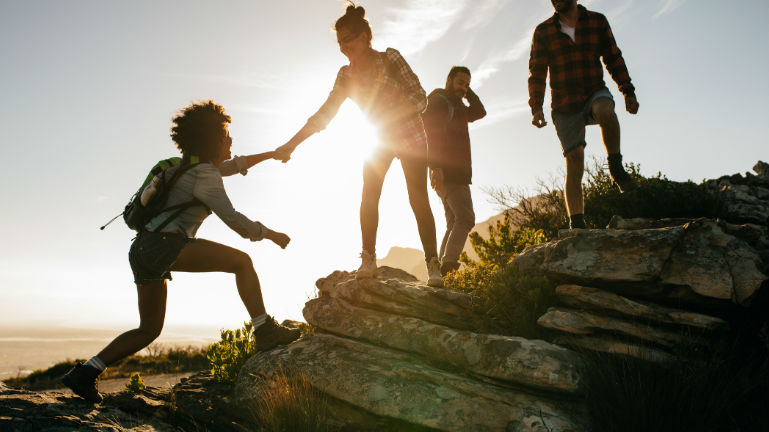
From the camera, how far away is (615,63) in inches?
185

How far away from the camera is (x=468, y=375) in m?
3.45

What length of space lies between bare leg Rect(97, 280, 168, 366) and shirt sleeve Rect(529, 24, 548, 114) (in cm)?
475

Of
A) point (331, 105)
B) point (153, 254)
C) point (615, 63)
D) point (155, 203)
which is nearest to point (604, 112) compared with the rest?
point (615, 63)

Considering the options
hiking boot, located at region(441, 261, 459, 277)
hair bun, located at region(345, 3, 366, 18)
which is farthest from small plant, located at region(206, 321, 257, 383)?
hair bun, located at region(345, 3, 366, 18)

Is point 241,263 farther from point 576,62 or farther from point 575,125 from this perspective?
point 576,62

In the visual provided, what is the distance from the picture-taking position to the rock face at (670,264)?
3250mm

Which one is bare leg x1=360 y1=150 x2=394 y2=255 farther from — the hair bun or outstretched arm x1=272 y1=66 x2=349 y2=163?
the hair bun

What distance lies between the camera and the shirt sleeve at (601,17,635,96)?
4.62m

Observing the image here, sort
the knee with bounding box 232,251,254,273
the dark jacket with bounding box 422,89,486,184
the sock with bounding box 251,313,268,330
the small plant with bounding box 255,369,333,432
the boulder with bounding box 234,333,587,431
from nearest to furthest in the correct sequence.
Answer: the boulder with bounding box 234,333,587,431, the small plant with bounding box 255,369,333,432, the knee with bounding box 232,251,254,273, the sock with bounding box 251,313,268,330, the dark jacket with bounding box 422,89,486,184

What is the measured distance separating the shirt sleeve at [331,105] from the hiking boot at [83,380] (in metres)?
3.29

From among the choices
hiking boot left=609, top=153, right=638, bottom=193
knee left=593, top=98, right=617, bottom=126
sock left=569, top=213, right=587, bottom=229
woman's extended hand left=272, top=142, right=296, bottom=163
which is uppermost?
knee left=593, top=98, right=617, bottom=126

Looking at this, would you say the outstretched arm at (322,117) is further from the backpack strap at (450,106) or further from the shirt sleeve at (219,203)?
the backpack strap at (450,106)

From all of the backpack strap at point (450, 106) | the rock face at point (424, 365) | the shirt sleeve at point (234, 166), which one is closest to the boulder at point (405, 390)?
the rock face at point (424, 365)

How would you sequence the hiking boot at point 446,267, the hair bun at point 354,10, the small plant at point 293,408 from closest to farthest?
1. the small plant at point 293,408
2. the hair bun at point 354,10
3. the hiking boot at point 446,267
